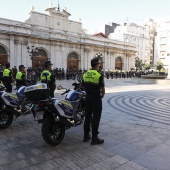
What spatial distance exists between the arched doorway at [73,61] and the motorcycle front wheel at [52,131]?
94.4 feet

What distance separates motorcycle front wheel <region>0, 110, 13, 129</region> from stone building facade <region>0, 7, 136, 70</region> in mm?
22416

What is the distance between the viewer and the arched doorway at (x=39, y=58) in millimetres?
28711

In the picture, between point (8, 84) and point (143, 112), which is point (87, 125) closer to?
point (143, 112)

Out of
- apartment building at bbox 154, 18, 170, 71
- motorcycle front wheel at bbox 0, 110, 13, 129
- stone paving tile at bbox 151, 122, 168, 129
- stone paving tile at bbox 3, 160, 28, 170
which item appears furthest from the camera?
apartment building at bbox 154, 18, 170, 71

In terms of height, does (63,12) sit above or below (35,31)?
above

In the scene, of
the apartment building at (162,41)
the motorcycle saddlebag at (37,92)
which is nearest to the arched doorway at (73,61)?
the motorcycle saddlebag at (37,92)

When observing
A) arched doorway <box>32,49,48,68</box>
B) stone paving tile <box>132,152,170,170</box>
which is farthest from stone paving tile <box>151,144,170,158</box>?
arched doorway <box>32,49,48,68</box>

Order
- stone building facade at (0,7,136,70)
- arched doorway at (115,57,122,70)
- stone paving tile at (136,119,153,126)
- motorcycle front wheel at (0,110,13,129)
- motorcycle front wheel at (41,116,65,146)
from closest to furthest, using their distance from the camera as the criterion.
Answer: motorcycle front wheel at (41,116,65,146), motorcycle front wheel at (0,110,13,129), stone paving tile at (136,119,153,126), stone building facade at (0,7,136,70), arched doorway at (115,57,122,70)

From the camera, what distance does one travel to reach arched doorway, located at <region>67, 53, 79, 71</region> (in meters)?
32.9

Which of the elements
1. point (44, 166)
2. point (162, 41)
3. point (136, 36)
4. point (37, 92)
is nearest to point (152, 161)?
point (44, 166)

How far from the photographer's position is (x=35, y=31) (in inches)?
1117

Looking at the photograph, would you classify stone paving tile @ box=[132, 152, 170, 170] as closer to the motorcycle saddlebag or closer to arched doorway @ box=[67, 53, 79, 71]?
the motorcycle saddlebag

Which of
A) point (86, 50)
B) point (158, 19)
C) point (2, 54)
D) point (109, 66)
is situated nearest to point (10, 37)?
point (2, 54)

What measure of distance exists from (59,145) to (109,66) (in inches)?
1365
